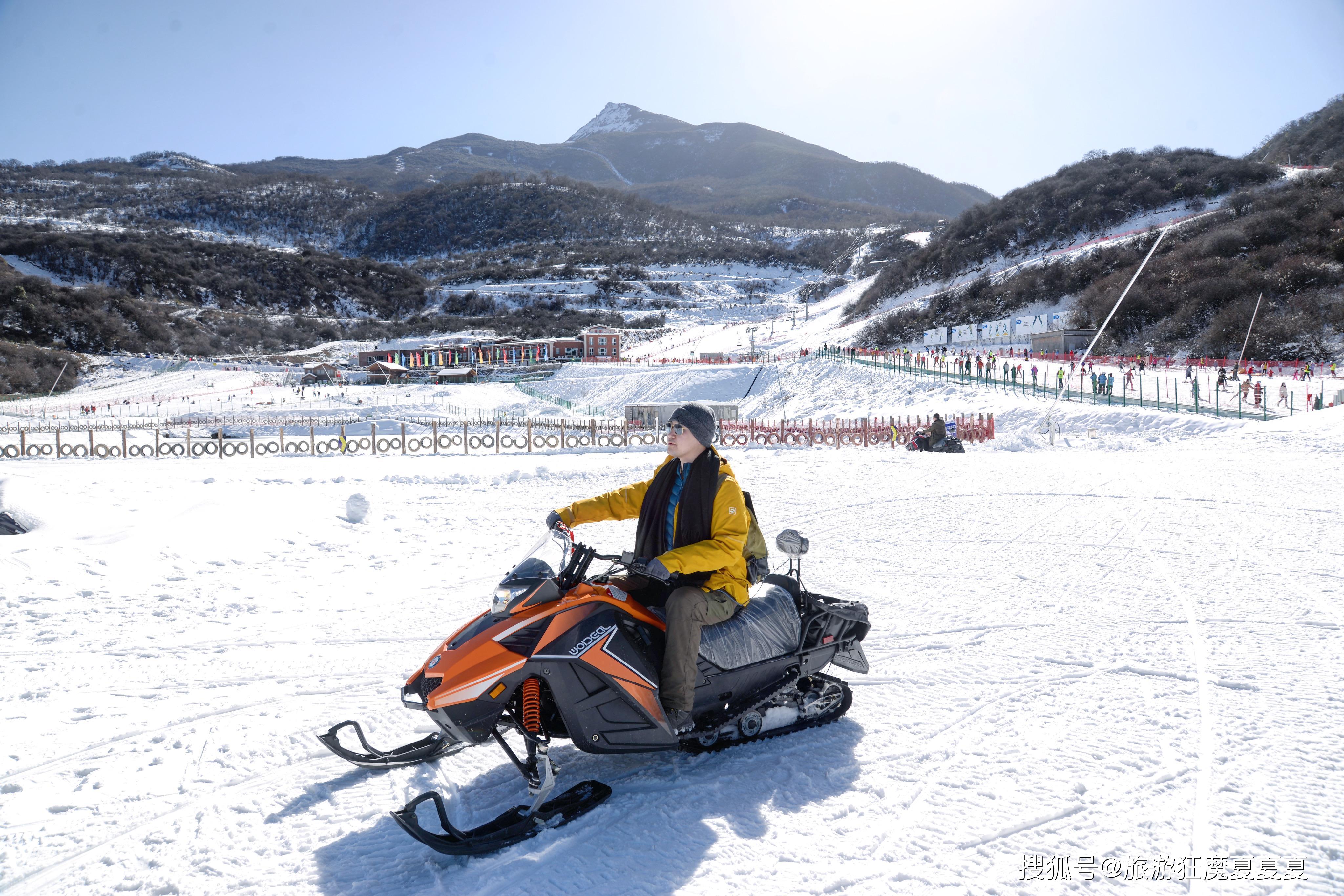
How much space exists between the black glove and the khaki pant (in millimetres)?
186

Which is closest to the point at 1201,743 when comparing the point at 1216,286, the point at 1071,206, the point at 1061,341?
the point at 1061,341

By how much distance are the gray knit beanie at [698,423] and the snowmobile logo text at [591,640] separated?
3.14 feet

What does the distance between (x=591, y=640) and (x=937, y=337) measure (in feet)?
199

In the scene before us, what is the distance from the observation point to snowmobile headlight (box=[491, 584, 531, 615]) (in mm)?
3008

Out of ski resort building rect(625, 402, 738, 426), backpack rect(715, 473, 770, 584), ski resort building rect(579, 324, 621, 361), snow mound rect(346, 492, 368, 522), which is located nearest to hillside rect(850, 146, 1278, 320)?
ski resort building rect(579, 324, 621, 361)

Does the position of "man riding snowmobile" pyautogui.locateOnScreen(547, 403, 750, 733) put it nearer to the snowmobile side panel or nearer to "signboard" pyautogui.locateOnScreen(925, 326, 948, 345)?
the snowmobile side panel

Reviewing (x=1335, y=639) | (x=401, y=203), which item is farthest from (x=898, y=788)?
(x=401, y=203)

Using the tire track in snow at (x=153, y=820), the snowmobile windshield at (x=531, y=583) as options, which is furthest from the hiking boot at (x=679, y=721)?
the tire track in snow at (x=153, y=820)

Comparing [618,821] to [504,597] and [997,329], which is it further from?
[997,329]

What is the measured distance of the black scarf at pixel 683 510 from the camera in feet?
11.1

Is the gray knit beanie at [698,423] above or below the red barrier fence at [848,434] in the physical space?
above

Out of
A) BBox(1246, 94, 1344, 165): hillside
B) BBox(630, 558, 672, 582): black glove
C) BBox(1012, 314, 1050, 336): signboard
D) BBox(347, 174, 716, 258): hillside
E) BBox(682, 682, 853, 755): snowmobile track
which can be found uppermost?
BBox(347, 174, 716, 258): hillside

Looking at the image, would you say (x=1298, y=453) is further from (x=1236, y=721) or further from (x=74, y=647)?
(x=74, y=647)

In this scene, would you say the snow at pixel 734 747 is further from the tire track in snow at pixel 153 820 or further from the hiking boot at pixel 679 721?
the hiking boot at pixel 679 721
